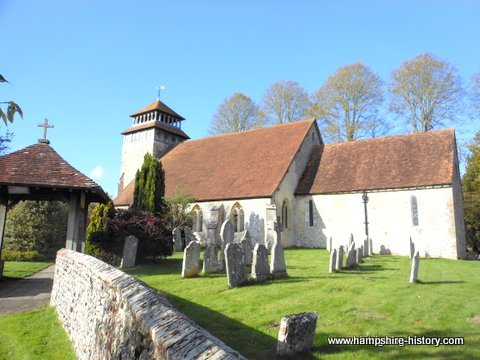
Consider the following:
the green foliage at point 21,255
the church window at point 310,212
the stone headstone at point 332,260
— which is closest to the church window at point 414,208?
the church window at point 310,212

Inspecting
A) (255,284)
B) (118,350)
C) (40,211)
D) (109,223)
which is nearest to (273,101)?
(40,211)

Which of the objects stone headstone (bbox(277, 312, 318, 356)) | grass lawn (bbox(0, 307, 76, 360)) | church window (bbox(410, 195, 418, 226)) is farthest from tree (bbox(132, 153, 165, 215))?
church window (bbox(410, 195, 418, 226))

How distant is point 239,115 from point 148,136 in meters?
9.64

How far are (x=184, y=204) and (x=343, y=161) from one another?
1113 cm

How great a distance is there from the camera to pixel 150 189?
17.4m

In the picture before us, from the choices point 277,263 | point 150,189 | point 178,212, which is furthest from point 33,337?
point 178,212

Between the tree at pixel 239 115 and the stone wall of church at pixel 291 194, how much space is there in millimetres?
11977

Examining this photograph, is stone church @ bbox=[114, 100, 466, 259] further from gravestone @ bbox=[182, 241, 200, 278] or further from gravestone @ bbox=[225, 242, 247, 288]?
gravestone @ bbox=[225, 242, 247, 288]

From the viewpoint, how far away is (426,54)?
1159 inches

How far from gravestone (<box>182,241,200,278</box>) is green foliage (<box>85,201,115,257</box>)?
4367 millimetres

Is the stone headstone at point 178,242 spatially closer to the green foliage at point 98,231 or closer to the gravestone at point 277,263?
the green foliage at point 98,231

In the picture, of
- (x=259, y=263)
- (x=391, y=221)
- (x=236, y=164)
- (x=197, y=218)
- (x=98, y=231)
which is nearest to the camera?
(x=259, y=263)

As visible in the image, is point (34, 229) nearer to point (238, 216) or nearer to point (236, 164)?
point (238, 216)

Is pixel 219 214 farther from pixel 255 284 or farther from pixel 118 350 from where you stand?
pixel 118 350
